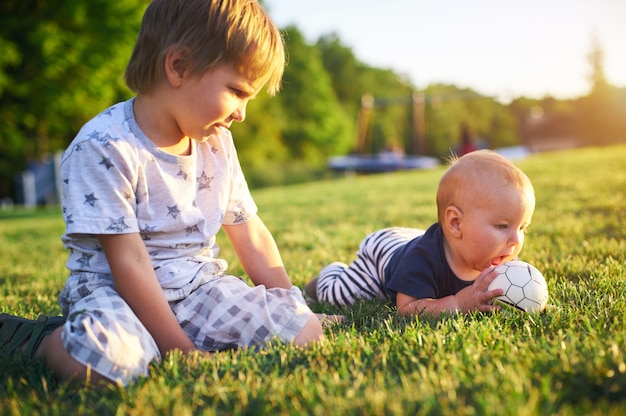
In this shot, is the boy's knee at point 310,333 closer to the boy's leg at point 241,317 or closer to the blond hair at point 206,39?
the boy's leg at point 241,317

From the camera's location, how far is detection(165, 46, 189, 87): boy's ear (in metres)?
2.25

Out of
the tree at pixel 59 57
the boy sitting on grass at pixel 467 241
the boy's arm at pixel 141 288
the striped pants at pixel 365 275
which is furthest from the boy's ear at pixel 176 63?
the tree at pixel 59 57

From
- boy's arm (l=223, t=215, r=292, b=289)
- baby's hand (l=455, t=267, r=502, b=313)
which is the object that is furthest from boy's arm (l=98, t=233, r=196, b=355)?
baby's hand (l=455, t=267, r=502, b=313)

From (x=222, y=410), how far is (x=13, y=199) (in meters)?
26.5

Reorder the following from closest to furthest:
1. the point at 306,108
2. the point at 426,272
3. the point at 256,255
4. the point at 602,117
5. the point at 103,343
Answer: the point at 103,343, the point at 426,272, the point at 256,255, the point at 306,108, the point at 602,117

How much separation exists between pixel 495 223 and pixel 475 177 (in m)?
0.23

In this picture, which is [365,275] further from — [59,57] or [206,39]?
[59,57]

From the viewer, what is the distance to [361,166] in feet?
109

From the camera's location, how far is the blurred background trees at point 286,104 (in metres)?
20.7

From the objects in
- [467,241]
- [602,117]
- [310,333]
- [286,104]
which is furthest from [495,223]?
[602,117]

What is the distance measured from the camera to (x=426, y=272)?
273 cm

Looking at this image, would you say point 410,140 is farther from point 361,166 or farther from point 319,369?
point 319,369

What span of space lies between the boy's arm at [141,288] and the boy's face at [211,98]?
0.51m

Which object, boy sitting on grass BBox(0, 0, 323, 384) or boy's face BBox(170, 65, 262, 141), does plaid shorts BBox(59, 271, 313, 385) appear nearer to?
boy sitting on grass BBox(0, 0, 323, 384)
